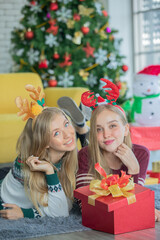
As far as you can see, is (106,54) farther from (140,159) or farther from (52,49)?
(140,159)

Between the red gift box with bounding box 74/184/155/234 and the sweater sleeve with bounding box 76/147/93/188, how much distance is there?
0.16 metres

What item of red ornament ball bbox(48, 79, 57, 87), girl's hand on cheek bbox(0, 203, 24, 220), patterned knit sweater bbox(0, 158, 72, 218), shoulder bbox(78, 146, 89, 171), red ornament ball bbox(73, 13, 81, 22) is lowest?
girl's hand on cheek bbox(0, 203, 24, 220)

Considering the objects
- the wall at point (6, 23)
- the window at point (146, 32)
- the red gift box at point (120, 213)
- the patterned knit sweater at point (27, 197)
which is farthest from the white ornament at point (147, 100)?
the wall at point (6, 23)

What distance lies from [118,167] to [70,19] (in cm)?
255

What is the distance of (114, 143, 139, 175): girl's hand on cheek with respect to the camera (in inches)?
72.4

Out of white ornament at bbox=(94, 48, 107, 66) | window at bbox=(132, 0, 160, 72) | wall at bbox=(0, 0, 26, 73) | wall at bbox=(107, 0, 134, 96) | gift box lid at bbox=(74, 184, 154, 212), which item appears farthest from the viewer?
wall at bbox=(0, 0, 26, 73)

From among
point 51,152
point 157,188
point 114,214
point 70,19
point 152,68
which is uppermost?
point 70,19

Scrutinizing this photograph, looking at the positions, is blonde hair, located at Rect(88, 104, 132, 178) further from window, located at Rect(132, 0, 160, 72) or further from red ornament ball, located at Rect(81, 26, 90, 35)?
window, located at Rect(132, 0, 160, 72)

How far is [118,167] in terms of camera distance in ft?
6.22

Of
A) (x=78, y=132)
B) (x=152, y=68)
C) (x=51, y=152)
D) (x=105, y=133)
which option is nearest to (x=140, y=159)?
(x=105, y=133)

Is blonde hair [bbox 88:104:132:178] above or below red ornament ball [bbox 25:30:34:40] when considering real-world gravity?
below

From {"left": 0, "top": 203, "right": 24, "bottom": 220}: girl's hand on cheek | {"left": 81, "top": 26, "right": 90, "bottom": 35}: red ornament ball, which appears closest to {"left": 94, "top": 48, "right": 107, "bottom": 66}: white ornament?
{"left": 81, "top": 26, "right": 90, "bottom": 35}: red ornament ball

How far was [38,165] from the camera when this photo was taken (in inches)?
69.6

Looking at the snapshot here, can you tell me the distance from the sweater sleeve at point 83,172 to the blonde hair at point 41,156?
1.0 inches
